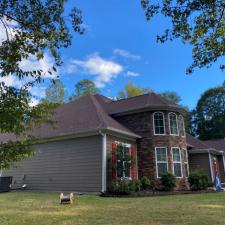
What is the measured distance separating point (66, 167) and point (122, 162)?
3.05m

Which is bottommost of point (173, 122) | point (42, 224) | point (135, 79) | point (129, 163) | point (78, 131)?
point (42, 224)

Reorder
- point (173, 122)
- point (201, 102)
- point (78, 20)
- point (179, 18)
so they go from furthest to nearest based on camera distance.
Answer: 1. point (201, 102)
2. point (173, 122)
3. point (179, 18)
4. point (78, 20)

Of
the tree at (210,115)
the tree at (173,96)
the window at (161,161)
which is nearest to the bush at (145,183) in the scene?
the window at (161,161)

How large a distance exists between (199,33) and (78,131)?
362 inches

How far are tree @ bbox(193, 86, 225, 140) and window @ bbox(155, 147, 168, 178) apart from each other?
31.1 m

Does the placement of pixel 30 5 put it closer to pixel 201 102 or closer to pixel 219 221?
pixel 219 221

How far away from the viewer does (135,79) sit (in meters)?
40.7

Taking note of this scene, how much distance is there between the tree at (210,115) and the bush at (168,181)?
105 feet

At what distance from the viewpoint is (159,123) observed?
683 inches

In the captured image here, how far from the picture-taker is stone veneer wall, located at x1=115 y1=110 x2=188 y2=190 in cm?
1668

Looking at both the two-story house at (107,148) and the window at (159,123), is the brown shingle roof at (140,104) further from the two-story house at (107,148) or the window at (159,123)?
the window at (159,123)

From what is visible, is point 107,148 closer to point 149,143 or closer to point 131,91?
point 149,143

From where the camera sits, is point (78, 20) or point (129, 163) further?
point (129, 163)

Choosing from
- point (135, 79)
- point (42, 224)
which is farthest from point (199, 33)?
point (135, 79)
